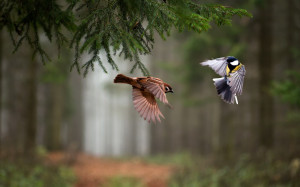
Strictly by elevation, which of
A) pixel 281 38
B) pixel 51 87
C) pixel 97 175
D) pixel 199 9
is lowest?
pixel 97 175

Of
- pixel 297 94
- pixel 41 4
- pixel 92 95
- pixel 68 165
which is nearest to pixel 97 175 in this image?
pixel 68 165

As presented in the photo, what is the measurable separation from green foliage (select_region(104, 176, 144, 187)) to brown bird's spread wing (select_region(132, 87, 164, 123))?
27.9ft

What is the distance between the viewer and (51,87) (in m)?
18.7

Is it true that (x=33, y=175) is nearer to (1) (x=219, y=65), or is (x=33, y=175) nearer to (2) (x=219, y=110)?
(2) (x=219, y=110)

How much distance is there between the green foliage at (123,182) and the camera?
10.5 meters

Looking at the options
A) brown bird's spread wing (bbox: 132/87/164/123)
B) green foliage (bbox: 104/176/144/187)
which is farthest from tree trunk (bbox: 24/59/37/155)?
brown bird's spread wing (bbox: 132/87/164/123)

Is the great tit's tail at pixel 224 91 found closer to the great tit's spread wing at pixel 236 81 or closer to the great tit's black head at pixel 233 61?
the great tit's spread wing at pixel 236 81

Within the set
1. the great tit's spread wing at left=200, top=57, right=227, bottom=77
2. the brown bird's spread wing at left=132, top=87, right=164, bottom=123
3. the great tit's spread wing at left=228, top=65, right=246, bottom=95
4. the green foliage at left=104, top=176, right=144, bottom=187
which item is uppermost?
the great tit's spread wing at left=200, top=57, right=227, bottom=77

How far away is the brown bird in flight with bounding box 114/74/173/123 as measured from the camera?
2379 millimetres

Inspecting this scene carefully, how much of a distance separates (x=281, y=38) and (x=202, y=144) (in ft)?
29.6

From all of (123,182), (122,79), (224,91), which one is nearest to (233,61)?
(224,91)

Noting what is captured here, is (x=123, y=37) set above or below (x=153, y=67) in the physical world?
below

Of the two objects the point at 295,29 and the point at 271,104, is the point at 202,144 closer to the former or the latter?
the point at 271,104

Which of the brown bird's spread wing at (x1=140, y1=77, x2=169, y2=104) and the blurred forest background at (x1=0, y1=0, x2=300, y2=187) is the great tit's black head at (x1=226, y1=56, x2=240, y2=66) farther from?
the blurred forest background at (x1=0, y1=0, x2=300, y2=187)
